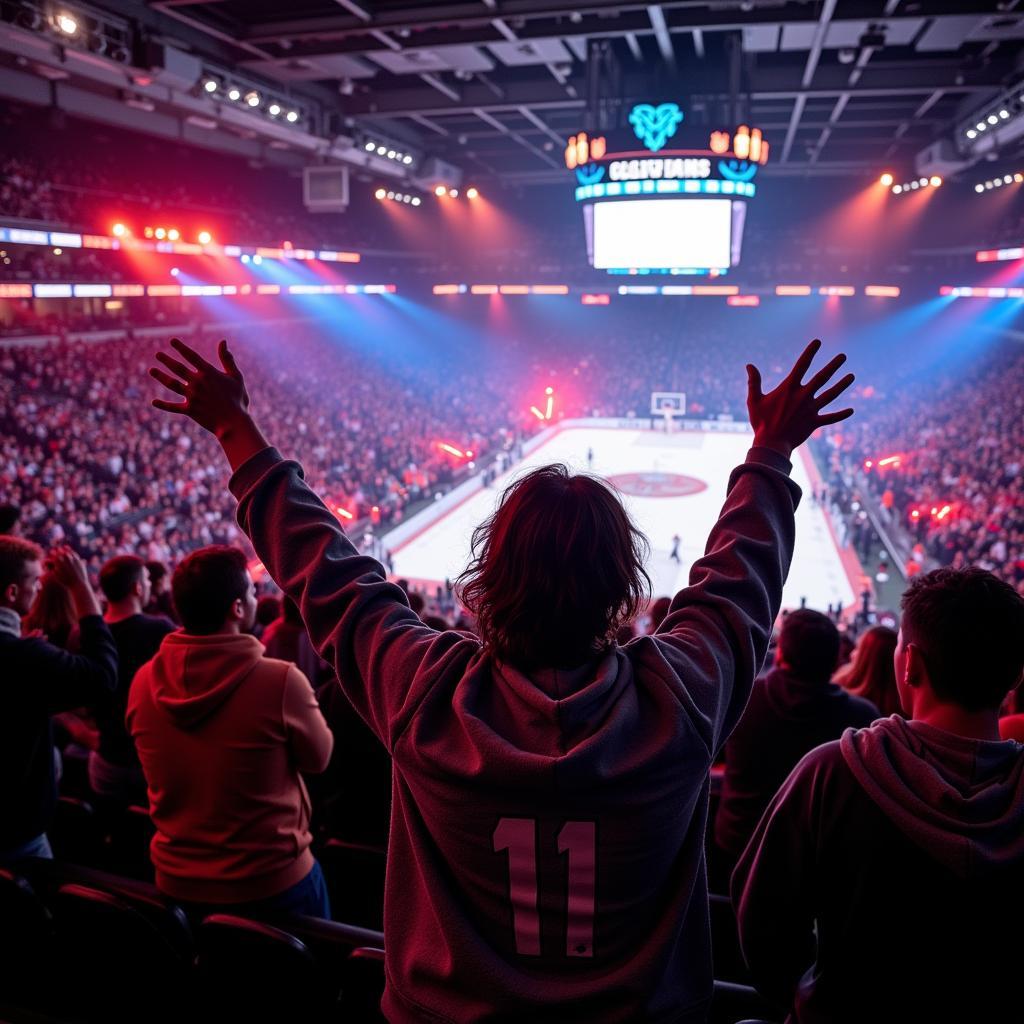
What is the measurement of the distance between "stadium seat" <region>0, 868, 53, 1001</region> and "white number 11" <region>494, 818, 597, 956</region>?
2.00 metres

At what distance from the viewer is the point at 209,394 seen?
1.71 m

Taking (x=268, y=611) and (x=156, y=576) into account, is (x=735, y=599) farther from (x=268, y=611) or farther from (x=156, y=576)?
(x=156, y=576)

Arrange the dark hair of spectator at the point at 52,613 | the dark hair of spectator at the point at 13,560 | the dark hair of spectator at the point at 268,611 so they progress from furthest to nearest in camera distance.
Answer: the dark hair of spectator at the point at 268,611 → the dark hair of spectator at the point at 52,613 → the dark hair of spectator at the point at 13,560

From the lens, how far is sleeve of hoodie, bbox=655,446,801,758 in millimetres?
1324

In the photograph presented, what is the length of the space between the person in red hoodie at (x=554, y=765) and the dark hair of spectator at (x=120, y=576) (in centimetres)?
232

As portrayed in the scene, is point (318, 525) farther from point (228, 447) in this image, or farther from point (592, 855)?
point (592, 855)

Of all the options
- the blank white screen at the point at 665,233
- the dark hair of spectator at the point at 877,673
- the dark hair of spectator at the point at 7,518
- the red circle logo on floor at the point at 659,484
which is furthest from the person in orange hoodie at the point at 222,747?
the red circle logo on floor at the point at 659,484

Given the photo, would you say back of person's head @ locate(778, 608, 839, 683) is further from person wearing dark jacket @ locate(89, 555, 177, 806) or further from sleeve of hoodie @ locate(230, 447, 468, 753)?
person wearing dark jacket @ locate(89, 555, 177, 806)

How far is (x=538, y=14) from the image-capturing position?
34.0 feet

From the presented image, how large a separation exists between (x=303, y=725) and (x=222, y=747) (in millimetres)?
226

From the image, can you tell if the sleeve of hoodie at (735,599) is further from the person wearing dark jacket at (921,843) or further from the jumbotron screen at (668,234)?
the jumbotron screen at (668,234)

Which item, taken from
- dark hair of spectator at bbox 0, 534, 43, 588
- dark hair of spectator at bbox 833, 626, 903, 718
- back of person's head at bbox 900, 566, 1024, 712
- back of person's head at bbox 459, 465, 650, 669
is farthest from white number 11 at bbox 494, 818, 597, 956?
dark hair of spectator at bbox 833, 626, 903, 718

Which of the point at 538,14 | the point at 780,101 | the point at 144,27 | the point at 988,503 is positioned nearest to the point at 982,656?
the point at 538,14

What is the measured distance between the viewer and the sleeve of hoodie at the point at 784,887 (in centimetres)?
159
